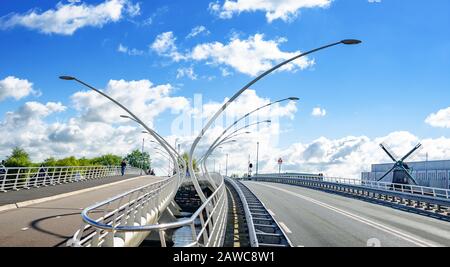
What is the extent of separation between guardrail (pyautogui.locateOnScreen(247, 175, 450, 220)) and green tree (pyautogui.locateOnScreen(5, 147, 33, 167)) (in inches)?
2844

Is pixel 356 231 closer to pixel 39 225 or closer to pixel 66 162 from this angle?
pixel 39 225

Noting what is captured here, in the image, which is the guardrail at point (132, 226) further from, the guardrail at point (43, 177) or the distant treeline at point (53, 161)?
the distant treeline at point (53, 161)

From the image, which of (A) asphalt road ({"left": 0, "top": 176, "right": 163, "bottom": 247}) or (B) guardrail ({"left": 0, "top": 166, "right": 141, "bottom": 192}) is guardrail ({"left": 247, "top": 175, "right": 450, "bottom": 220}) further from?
(B) guardrail ({"left": 0, "top": 166, "right": 141, "bottom": 192})

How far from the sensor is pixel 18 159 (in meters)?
123

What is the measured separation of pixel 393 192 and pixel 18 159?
117419 mm

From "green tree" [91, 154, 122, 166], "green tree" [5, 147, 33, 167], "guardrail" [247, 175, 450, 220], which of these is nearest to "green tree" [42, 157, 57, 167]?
"green tree" [5, 147, 33, 167]

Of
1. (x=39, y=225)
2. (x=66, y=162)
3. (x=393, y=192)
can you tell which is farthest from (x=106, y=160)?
(x=39, y=225)

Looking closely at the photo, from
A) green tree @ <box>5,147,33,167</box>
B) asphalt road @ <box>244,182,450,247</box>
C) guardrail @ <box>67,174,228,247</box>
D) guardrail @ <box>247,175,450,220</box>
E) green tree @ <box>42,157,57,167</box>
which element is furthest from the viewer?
green tree @ <box>42,157,57,167</box>

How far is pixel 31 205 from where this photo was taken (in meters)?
20.1

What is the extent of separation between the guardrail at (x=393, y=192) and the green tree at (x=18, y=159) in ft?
237

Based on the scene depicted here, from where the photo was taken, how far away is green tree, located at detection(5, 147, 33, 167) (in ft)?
395
